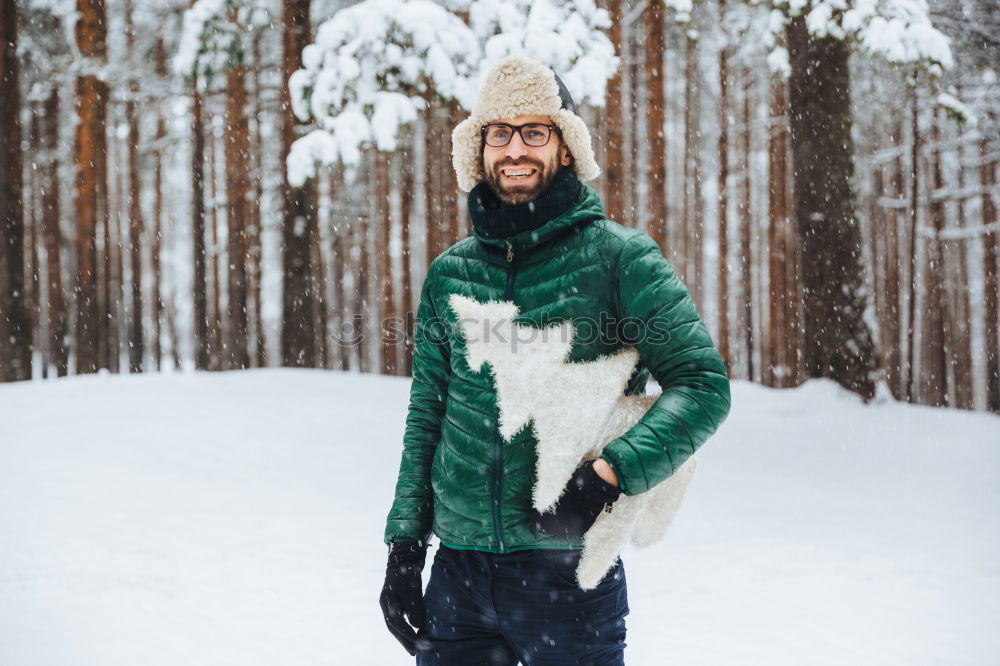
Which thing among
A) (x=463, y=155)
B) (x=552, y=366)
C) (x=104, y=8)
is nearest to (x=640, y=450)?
(x=552, y=366)

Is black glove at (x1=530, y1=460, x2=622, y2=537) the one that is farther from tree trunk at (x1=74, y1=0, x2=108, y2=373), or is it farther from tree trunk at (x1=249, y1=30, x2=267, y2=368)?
tree trunk at (x1=249, y1=30, x2=267, y2=368)

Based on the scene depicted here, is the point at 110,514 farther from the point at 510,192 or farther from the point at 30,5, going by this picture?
the point at 30,5

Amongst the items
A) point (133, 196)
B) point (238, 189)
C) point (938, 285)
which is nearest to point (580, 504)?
point (238, 189)

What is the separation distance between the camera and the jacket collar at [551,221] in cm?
199

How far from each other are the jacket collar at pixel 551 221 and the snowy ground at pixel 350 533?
2717 mm

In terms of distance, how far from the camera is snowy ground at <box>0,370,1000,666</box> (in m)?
4.11

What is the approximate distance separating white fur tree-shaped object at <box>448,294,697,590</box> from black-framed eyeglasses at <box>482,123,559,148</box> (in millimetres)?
448

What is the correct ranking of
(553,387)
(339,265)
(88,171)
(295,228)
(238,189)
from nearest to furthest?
(553,387)
(295,228)
(88,171)
(238,189)
(339,265)

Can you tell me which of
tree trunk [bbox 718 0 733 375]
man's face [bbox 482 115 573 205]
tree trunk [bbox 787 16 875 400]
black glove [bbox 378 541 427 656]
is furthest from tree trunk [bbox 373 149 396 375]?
man's face [bbox 482 115 573 205]

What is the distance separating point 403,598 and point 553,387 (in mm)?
737

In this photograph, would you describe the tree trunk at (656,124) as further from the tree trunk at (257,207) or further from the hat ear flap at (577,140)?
the hat ear flap at (577,140)

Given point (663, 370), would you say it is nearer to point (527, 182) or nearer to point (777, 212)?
point (527, 182)

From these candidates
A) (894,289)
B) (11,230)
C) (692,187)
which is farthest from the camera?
(692,187)

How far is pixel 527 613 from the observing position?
1938 mm
